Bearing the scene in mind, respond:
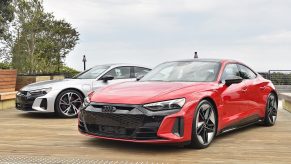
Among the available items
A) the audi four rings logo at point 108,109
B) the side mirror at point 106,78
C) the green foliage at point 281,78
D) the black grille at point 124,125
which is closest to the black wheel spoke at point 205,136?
the black grille at point 124,125

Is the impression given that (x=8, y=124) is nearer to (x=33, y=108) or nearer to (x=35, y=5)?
(x=33, y=108)

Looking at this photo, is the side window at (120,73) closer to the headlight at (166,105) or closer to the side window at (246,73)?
the side window at (246,73)

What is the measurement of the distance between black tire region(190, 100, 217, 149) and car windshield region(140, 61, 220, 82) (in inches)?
24.5

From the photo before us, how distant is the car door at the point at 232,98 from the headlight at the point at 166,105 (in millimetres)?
1126

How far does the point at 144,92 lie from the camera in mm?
6203

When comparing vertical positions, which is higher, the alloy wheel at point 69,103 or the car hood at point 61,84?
the car hood at point 61,84

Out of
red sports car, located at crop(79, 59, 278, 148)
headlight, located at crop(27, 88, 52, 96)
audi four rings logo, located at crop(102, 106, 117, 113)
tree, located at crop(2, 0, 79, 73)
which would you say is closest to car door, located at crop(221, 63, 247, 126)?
red sports car, located at crop(79, 59, 278, 148)

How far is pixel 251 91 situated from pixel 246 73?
457 millimetres

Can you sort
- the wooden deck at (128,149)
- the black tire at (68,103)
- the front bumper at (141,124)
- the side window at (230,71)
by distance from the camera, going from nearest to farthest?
the wooden deck at (128,149) < the front bumper at (141,124) < the side window at (230,71) < the black tire at (68,103)

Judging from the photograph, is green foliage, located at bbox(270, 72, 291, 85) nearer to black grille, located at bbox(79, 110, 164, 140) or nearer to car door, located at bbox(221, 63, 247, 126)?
car door, located at bbox(221, 63, 247, 126)

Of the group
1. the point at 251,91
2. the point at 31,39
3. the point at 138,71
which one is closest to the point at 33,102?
the point at 138,71

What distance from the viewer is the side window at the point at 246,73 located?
8.07 meters

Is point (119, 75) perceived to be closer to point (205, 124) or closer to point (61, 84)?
point (61, 84)

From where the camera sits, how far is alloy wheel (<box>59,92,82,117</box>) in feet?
34.3
